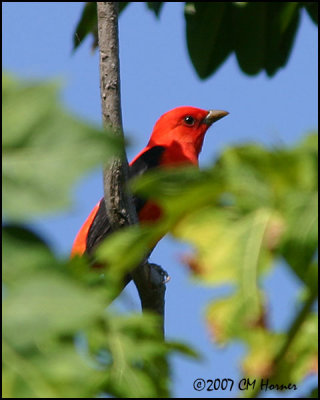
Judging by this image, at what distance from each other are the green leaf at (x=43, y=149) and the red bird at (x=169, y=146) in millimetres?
5263

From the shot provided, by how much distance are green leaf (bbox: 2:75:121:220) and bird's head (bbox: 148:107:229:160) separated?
6.66 metres

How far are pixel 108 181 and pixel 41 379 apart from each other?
9.21ft

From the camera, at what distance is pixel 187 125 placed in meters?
7.98

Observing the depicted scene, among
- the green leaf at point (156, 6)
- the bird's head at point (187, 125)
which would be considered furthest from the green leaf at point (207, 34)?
the bird's head at point (187, 125)

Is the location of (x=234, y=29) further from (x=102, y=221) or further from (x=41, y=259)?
(x=41, y=259)

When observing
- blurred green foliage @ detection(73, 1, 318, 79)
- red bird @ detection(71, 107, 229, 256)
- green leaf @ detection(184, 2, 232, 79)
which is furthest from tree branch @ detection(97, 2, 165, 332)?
red bird @ detection(71, 107, 229, 256)

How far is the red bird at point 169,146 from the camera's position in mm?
6802

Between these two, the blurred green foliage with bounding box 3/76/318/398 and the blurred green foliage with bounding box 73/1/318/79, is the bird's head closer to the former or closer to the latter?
the blurred green foliage with bounding box 73/1/318/79

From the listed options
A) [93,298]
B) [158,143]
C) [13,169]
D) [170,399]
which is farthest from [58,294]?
[158,143]

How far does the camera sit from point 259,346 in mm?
1492

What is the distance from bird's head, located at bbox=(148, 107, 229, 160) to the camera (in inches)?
312

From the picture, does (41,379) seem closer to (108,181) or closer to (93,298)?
(93,298)

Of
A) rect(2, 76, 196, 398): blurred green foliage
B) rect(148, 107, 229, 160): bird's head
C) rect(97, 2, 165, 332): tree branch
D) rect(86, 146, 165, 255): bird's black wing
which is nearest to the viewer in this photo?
rect(2, 76, 196, 398): blurred green foliage

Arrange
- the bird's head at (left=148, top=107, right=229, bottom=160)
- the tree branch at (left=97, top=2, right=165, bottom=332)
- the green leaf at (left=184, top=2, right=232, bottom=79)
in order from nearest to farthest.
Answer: the tree branch at (left=97, top=2, right=165, bottom=332) → the green leaf at (left=184, top=2, right=232, bottom=79) → the bird's head at (left=148, top=107, right=229, bottom=160)
